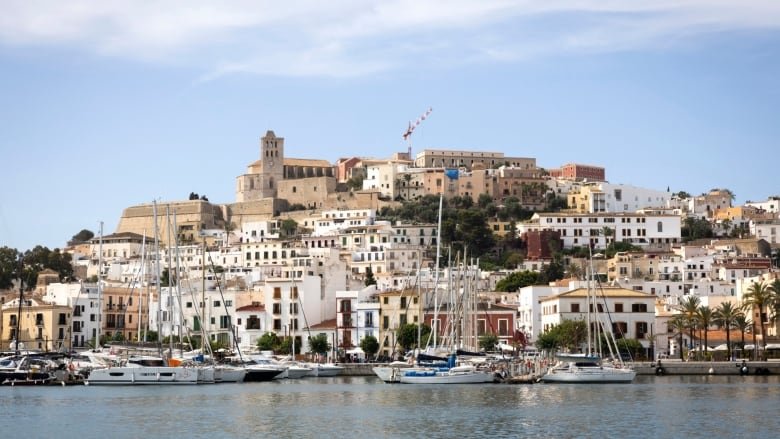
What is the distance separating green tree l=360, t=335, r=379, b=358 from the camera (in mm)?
84812

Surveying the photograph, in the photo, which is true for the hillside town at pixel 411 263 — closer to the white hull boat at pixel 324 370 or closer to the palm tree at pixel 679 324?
the palm tree at pixel 679 324

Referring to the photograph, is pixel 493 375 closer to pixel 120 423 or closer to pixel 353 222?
pixel 120 423

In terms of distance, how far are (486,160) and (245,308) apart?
83.8m

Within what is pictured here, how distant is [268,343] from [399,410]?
110ft

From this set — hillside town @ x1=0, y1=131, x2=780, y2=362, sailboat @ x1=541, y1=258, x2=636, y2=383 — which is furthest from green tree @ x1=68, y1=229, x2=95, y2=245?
sailboat @ x1=541, y1=258, x2=636, y2=383

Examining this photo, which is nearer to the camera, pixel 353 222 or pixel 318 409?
pixel 318 409

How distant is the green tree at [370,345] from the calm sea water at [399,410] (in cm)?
1446

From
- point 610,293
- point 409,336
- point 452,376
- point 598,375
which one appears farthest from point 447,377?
point 610,293

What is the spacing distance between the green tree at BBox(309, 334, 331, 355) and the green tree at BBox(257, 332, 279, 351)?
2147 millimetres

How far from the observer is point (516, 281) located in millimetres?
111500

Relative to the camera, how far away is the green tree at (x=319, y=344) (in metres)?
85.4

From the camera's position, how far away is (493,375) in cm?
6962

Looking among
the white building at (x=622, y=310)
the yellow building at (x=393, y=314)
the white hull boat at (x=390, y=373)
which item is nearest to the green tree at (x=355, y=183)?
the yellow building at (x=393, y=314)

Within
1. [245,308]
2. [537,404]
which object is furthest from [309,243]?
[537,404]
